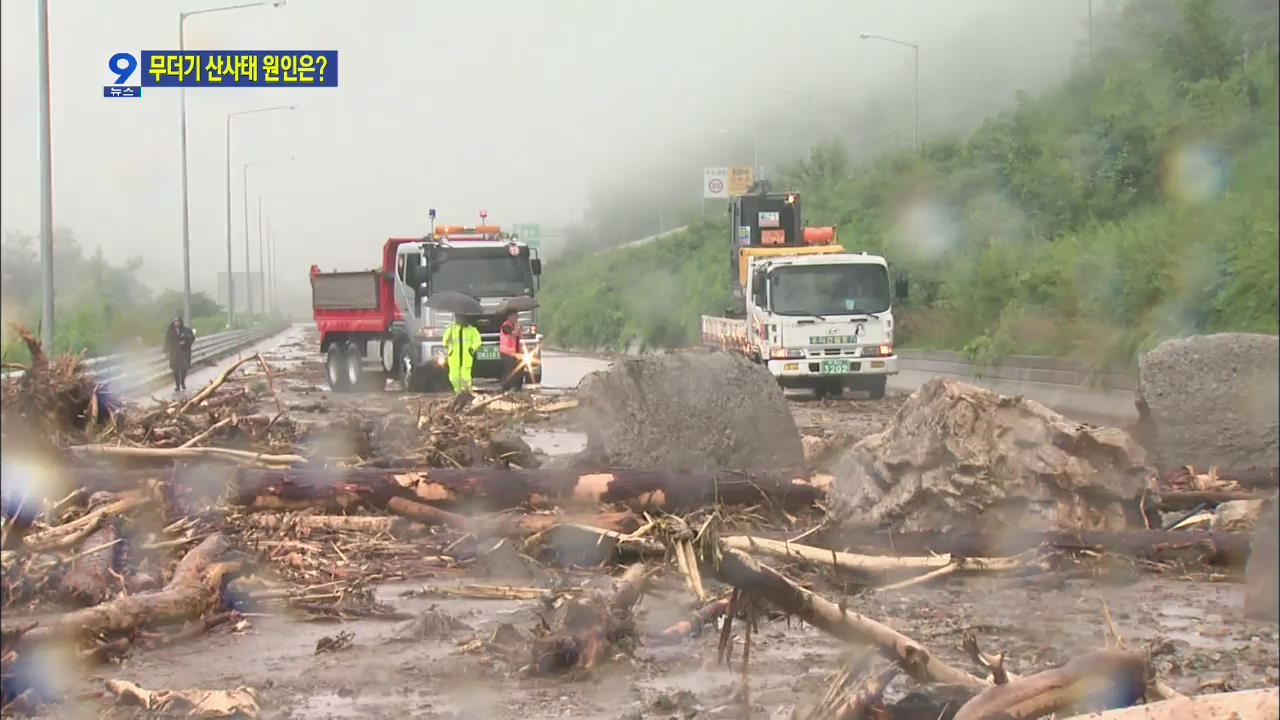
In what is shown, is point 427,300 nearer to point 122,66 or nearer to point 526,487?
point 526,487

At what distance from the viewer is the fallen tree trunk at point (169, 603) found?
255 inches

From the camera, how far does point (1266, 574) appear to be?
4.79 feet

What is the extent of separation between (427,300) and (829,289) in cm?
723

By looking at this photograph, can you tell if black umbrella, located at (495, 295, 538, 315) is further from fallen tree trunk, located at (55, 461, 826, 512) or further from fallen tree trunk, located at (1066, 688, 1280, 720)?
fallen tree trunk, located at (1066, 688, 1280, 720)

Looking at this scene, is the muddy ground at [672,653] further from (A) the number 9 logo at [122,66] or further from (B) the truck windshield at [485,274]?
(B) the truck windshield at [485,274]

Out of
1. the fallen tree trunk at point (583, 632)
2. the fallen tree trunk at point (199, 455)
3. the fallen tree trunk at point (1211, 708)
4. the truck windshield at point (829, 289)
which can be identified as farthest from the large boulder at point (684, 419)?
the truck windshield at point (829, 289)

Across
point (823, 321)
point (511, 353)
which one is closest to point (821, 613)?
point (823, 321)

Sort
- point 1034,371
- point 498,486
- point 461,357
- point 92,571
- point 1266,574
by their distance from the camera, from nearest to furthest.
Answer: point 1266,574
point 92,571
point 498,486
point 461,357
point 1034,371

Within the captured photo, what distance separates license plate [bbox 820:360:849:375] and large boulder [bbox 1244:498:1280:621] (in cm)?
2290

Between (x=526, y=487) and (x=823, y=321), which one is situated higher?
(x=823, y=321)

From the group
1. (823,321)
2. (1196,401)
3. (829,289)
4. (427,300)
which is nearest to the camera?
(1196,401)

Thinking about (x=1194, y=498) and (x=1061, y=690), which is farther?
(x=1194, y=498)

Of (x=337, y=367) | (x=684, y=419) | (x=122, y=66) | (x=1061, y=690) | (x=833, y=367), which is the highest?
(x=122, y=66)

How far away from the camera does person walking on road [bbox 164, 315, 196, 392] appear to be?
2184 centimetres
